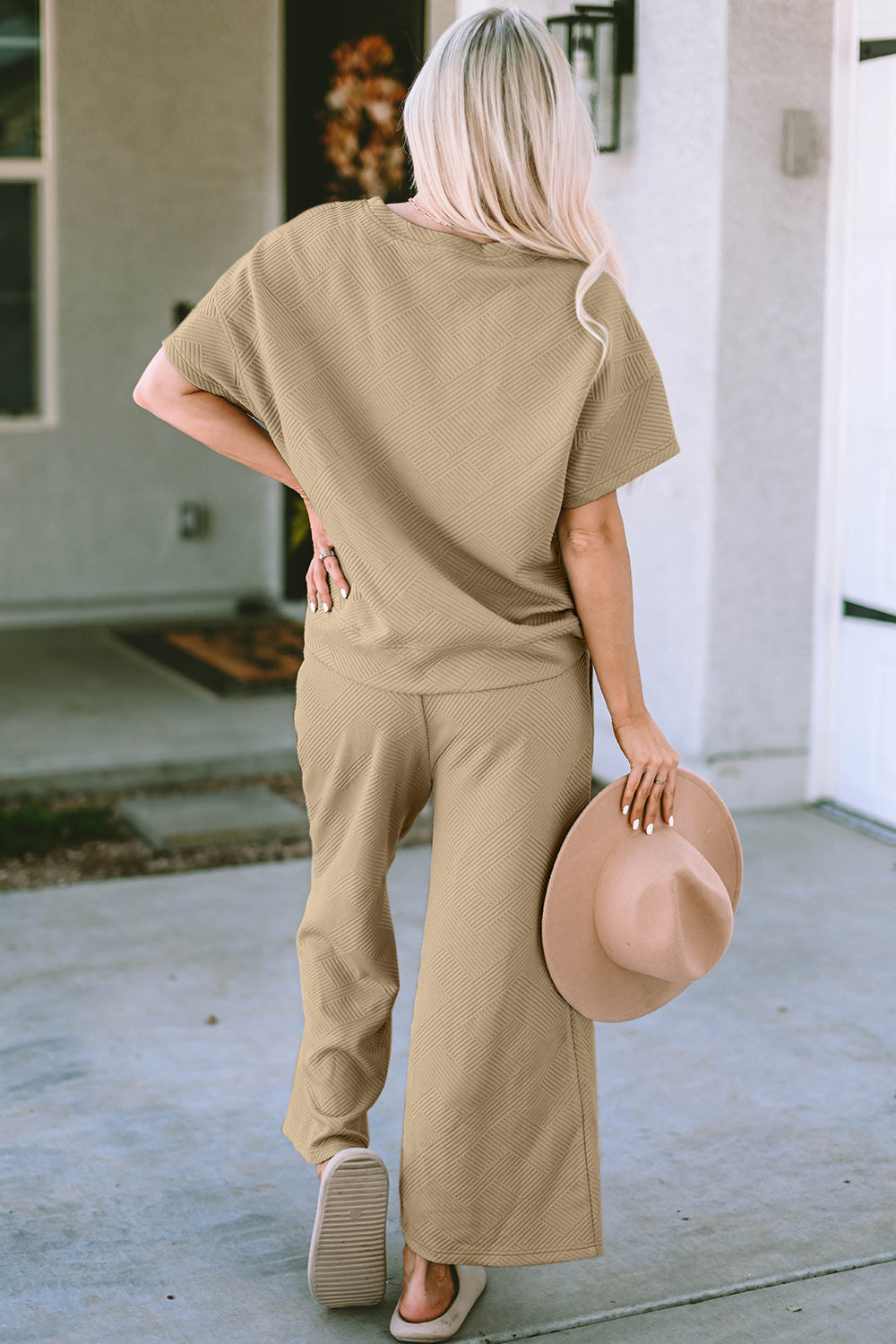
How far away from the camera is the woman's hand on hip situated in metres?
2.12

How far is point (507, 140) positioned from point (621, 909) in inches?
Answer: 38.4

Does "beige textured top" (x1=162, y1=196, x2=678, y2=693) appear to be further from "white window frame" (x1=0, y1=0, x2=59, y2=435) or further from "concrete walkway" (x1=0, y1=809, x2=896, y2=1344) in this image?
"white window frame" (x1=0, y1=0, x2=59, y2=435)

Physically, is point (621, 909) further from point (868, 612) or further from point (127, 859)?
point (868, 612)

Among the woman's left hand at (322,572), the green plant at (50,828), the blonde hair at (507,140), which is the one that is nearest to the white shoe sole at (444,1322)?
the woman's left hand at (322,572)

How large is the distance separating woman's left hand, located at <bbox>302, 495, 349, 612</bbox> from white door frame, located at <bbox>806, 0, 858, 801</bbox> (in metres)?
2.88

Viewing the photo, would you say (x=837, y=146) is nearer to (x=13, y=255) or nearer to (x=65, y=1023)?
(x=65, y=1023)

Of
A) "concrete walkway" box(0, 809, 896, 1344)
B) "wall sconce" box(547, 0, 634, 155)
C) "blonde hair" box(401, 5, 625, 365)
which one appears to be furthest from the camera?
"wall sconce" box(547, 0, 634, 155)

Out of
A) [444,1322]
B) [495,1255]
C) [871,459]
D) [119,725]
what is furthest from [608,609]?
[119,725]

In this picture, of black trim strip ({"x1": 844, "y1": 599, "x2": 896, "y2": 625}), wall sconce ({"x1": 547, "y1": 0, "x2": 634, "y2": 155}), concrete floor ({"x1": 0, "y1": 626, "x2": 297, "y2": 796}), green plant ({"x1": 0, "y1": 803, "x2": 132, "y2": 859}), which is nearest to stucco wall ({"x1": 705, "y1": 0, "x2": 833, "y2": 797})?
black trim strip ({"x1": 844, "y1": 599, "x2": 896, "y2": 625})

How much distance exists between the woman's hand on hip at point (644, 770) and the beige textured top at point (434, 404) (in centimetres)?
19

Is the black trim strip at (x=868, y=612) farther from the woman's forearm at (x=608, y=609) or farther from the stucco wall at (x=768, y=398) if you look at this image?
the woman's forearm at (x=608, y=609)

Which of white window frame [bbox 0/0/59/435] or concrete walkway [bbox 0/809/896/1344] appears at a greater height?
white window frame [bbox 0/0/59/435]

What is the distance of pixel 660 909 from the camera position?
210 cm

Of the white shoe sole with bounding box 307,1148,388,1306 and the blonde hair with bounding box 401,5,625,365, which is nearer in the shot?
the blonde hair with bounding box 401,5,625,365
